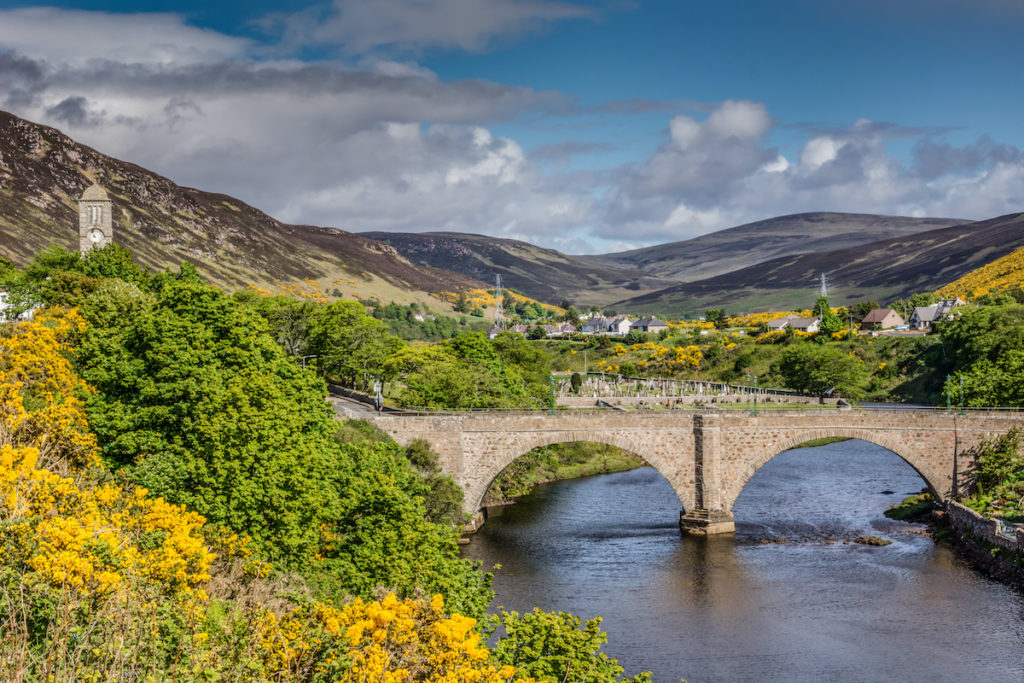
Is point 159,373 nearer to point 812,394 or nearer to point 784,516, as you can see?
point 784,516

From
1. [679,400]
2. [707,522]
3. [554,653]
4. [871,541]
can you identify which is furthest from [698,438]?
[679,400]

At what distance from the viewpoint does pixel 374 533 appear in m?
35.2

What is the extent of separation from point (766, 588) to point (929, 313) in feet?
445

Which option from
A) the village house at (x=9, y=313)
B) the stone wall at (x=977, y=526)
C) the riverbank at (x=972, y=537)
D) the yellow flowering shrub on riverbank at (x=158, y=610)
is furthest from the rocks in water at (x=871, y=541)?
the village house at (x=9, y=313)

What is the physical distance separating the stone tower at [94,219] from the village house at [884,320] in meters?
139

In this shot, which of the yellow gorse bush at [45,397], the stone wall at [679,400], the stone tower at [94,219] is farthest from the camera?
the stone wall at [679,400]

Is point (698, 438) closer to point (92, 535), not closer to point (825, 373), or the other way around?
point (92, 535)

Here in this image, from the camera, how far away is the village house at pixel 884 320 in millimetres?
174500

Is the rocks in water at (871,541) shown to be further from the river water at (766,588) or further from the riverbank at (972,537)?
the riverbank at (972,537)

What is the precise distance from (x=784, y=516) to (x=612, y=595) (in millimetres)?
20951

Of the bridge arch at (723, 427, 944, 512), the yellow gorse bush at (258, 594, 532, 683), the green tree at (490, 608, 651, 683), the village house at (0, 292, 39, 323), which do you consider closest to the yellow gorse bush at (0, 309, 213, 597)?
the yellow gorse bush at (258, 594, 532, 683)

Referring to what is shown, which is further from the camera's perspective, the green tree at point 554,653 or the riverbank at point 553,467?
the riverbank at point 553,467

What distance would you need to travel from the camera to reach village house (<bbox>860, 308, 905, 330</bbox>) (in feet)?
573

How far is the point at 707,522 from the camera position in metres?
59.3
